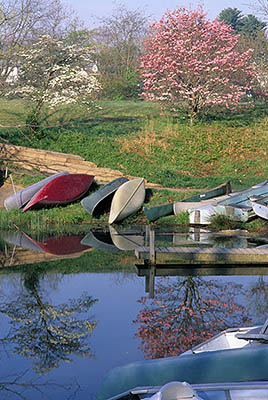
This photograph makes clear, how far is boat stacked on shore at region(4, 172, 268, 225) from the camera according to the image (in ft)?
54.5

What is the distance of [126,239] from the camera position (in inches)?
598

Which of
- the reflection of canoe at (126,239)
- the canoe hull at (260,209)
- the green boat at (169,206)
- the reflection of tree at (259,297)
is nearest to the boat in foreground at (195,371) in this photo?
the reflection of tree at (259,297)

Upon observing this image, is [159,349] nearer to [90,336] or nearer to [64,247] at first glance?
[90,336]

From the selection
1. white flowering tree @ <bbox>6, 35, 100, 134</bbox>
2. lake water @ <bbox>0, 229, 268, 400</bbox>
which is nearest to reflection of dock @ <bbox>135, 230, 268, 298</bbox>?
lake water @ <bbox>0, 229, 268, 400</bbox>

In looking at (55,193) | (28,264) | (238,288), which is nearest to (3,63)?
(55,193)

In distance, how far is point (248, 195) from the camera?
55.3ft

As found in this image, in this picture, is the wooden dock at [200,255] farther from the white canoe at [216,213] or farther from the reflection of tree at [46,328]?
the white canoe at [216,213]

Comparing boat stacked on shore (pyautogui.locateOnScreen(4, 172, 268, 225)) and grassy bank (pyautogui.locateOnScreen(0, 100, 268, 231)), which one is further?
grassy bank (pyautogui.locateOnScreen(0, 100, 268, 231))

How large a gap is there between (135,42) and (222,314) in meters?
41.3

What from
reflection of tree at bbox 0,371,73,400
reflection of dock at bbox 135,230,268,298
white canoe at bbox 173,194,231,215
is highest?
white canoe at bbox 173,194,231,215

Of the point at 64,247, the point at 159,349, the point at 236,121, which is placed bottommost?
the point at 159,349

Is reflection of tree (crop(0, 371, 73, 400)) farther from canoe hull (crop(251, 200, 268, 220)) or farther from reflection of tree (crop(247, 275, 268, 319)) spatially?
canoe hull (crop(251, 200, 268, 220))

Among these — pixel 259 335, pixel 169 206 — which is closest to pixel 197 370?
pixel 259 335

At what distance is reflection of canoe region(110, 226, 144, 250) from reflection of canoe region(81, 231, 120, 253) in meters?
0.15
